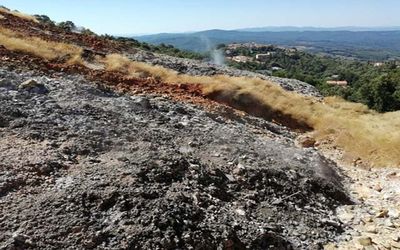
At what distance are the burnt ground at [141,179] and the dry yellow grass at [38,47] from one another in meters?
3.30

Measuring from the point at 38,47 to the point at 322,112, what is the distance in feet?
37.3

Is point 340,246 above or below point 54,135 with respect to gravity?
below

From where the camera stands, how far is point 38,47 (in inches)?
711

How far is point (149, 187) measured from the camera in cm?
885

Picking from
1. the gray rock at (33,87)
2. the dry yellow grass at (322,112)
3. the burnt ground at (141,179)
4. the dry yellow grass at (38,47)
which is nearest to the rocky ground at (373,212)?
the burnt ground at (141,179)

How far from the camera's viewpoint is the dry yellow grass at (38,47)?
1695cm

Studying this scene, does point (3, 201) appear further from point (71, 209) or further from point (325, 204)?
point (325, 204)

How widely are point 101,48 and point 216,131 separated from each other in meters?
11.5

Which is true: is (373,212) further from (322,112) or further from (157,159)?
(322,112)

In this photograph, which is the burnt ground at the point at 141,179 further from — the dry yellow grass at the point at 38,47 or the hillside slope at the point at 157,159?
the dry yellow grass at the point at 38,47

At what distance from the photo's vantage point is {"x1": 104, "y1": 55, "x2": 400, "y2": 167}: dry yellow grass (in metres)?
15.9

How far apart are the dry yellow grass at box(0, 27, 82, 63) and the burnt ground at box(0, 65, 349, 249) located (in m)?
3.30

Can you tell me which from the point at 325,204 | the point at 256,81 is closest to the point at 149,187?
the point at 325,204

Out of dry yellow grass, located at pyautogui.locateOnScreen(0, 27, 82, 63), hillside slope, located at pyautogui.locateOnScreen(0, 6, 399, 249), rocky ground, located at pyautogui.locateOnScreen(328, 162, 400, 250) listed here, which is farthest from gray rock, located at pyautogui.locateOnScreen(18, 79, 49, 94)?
rocky ground, located at pyautogui.locateOnScreen(328, 162, 400, 250)
